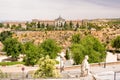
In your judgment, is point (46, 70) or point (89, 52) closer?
point (46, 70)

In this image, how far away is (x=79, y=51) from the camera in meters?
37.2

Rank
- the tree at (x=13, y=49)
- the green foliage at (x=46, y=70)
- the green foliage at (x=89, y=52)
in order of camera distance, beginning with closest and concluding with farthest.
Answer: the green foliage at (x=46, y=70), the green foliage at (x=89, y=52), the tree at (x=13, y=49)

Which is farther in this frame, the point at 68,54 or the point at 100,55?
the point at 68,54

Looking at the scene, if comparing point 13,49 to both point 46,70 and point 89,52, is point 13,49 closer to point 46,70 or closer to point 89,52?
point 89,52

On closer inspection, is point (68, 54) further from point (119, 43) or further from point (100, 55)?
point (119, 43)

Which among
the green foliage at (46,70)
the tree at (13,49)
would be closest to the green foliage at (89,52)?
the green foliage at (46,70)

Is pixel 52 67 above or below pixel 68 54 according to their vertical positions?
above

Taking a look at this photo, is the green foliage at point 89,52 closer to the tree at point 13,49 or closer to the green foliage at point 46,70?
the green foliage at point 46,70

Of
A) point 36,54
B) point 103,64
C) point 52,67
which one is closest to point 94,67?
point 103,64

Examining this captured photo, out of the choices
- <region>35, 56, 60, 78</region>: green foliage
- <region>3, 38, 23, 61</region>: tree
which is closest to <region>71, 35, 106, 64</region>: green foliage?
<region>35, 56, 60, 78</region>: green foliage

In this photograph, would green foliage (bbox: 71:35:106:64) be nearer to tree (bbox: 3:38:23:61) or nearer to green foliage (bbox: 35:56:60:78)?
green foliage (bbox: 35:56:60:78)

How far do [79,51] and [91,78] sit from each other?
22120 millimetres

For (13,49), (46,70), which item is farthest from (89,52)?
(13,49)

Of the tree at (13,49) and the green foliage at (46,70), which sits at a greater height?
the green foliage at (46,70)
